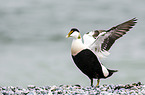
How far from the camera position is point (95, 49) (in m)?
8.58

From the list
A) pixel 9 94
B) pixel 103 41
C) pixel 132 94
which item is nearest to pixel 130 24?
pixel 103 41

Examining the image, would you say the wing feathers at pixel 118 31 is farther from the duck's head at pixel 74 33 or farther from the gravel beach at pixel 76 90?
the gravel beach at pixel 76 90

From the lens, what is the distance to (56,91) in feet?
23.9

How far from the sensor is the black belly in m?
8.46

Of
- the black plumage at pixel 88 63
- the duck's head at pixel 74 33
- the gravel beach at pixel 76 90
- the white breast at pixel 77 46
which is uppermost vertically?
the duck's head at pixel 74 33

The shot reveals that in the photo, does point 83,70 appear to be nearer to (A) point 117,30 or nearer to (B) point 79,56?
(B) point 79,56

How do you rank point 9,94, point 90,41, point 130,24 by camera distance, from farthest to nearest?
1. point 90,41
2. point 130,24
3. point 9,94

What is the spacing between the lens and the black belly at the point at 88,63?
8.46 meters

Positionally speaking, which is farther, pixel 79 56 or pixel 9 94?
pixel 79 56

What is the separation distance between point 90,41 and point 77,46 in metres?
0.91

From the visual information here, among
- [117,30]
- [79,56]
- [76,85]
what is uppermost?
[117,30]

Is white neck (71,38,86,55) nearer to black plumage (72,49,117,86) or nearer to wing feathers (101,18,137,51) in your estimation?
black plumage (72,49,117,86)

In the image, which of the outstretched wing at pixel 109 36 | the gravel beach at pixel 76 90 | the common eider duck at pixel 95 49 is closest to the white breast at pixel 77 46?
the common eider duck at pixel 95 49

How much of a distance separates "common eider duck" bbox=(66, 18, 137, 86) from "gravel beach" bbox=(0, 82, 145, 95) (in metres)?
0.55
